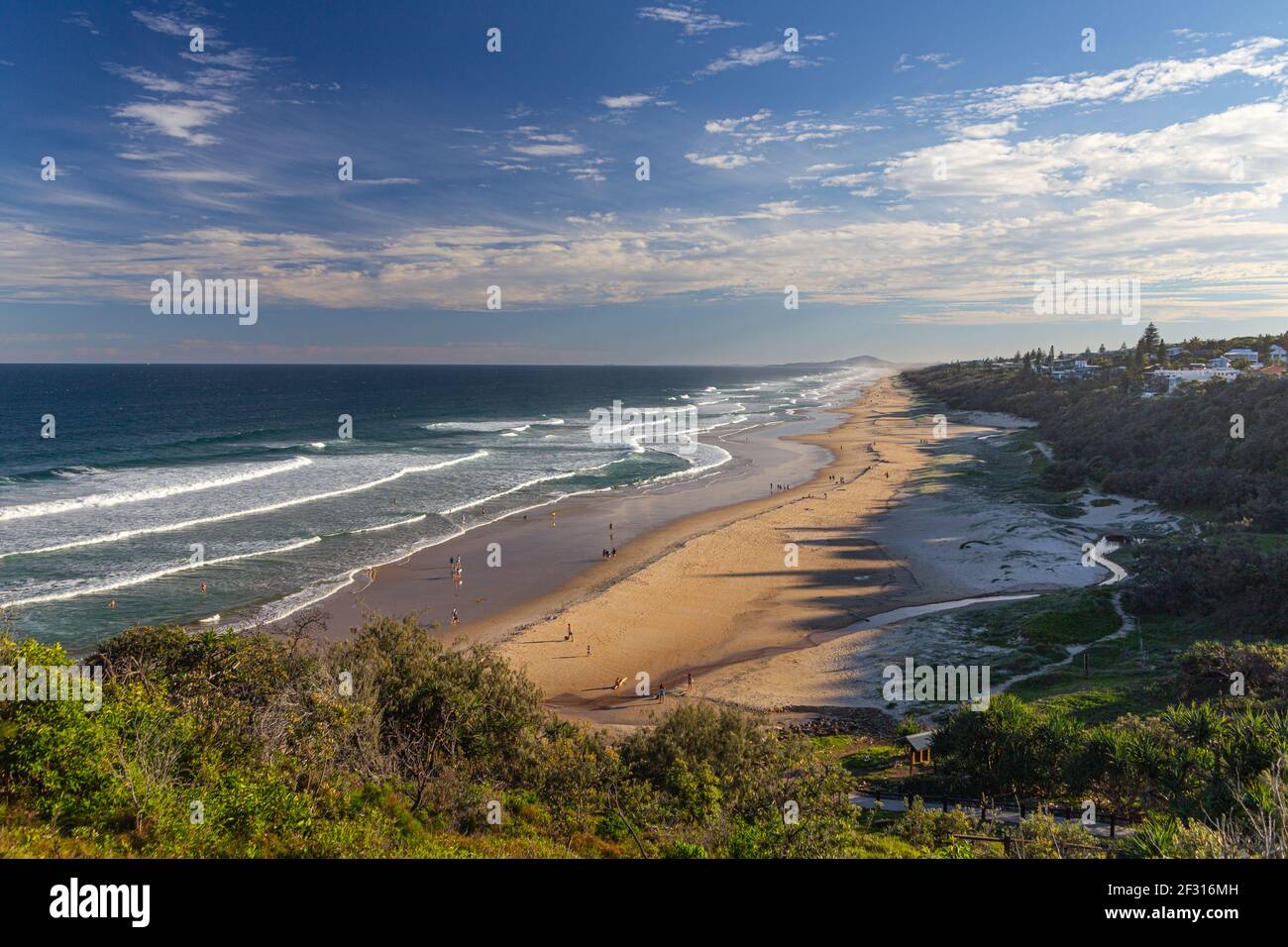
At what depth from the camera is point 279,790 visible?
8.02 metres

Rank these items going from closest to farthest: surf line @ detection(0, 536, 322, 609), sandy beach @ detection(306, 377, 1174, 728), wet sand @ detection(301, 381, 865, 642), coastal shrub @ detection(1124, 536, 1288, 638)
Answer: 1. coastal shrub @ detection(1124, 536, 1288, 638)
2. sandy beach @ detection(306, 377, 1174, 728)
3. surf line @ detection(0, 536, 322, 609)
4. wet sand @ detection(301, 381, 865, 642)

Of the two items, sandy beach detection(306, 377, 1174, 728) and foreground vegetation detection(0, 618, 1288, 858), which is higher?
foreground vegetation detection(0, 618, 1288, 858)

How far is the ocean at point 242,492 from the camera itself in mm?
26641

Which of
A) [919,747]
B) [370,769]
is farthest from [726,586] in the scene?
[370,769]

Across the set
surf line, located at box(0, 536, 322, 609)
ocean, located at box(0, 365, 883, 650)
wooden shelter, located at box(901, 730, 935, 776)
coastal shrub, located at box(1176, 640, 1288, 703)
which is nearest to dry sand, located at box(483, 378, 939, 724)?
wooden shelter, located at box(901, 730, 935, 776)

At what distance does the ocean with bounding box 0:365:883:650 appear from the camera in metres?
26.6

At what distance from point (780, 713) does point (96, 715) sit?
14.7m

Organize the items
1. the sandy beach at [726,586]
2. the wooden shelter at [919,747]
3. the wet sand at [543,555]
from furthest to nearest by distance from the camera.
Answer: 1. the wet sand at [543,555]
2. the sandy beach at [726,586]
3. the wooden shelter at [919,747]

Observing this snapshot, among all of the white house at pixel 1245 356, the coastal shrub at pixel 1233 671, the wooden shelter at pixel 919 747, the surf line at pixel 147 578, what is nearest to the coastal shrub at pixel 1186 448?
the white house at pixel 1245 356

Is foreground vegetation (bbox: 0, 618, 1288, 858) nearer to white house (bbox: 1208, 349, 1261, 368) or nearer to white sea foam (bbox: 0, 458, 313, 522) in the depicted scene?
white sea foam (bbox: 0, 458, 313, 522)

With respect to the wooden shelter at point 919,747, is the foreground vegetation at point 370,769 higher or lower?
higher

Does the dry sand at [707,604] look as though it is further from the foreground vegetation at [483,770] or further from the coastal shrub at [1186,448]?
the coastal shrub at [1186,448]
